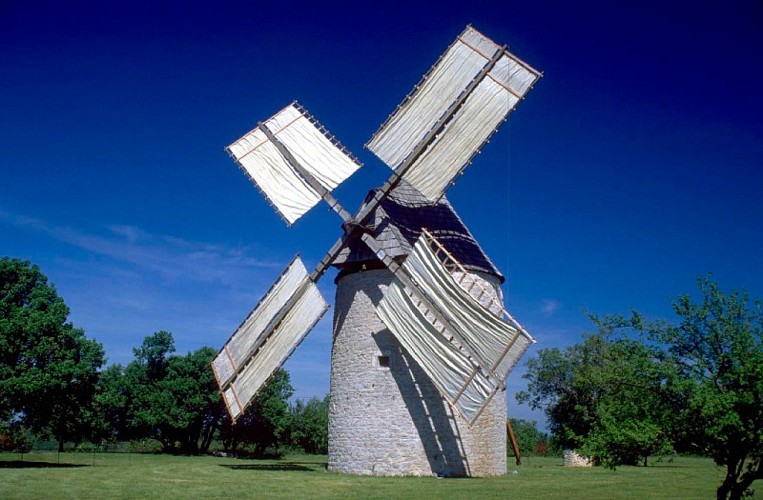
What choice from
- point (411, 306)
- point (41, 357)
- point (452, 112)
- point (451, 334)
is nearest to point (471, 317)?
point (451, 334)

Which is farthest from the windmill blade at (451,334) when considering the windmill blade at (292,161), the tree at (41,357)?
the tree at (41,357)

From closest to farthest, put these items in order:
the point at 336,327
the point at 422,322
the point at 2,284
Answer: the point at 422,322, the point at 336,327, the point at 2,284

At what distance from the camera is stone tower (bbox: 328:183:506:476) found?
63.3ft

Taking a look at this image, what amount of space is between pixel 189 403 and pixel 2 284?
15.6m

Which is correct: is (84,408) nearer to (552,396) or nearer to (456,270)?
(456,270)

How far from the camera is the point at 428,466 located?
62.8ft

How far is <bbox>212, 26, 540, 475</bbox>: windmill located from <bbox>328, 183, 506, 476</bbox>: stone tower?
35 millimetres

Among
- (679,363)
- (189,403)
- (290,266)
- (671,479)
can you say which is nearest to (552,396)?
(671,479)

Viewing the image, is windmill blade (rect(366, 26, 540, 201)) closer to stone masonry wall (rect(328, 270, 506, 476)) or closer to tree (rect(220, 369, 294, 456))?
stone masonry wall (rect(328, 270, 506, 476))

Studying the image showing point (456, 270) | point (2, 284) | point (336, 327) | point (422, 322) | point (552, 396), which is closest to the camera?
point (422, 322)

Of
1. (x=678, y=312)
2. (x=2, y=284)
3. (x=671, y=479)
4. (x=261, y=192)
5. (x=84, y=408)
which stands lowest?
(x=671, y=479)

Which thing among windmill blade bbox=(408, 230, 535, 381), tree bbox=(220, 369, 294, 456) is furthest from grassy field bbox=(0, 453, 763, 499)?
tree bbox=(220, 369, 294, 456)

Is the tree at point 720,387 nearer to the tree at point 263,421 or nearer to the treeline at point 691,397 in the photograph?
the treeline at point 691,397

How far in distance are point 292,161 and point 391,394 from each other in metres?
8.84
